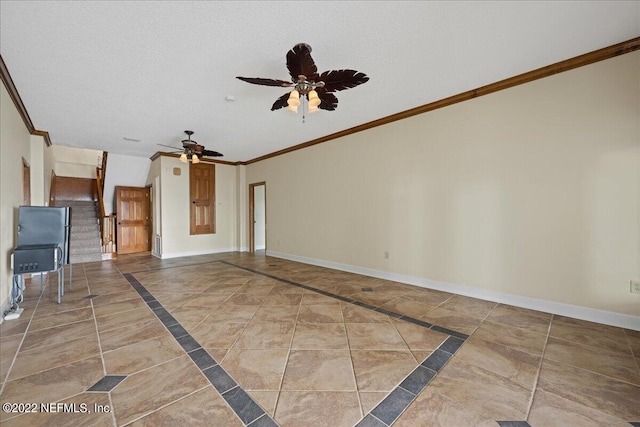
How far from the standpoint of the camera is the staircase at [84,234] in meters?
6.35

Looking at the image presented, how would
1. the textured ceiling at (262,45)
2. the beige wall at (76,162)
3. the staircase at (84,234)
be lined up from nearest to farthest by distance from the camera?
the textured ceiling at (262,45) < the staircase at (84,234) < the beige wall at (76,162)

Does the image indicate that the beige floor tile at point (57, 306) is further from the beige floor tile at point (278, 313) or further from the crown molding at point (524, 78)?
the crown molding at point (524, 78)

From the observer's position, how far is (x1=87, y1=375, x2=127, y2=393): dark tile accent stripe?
5.59 ft

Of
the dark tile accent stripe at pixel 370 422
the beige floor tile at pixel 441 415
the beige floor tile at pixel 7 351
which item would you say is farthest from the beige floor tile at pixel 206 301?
the beige floor tile at pixel 441 415

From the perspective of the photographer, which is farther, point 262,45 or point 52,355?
point 262,45

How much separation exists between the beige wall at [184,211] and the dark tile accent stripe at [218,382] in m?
4.60

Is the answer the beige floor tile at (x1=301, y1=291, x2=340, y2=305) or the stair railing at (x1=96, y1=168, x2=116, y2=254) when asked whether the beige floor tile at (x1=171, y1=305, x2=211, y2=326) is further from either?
the stair railing at (x1=96, y1=168, x2=116, y2=254)

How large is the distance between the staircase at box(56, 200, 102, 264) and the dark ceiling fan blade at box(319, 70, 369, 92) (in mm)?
7231

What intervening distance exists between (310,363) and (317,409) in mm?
468

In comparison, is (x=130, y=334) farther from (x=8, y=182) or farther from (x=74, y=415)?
(x=8, y=182)

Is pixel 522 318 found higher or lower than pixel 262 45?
lower

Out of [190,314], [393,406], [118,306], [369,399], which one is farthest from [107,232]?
[393,406]

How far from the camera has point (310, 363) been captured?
200 cm

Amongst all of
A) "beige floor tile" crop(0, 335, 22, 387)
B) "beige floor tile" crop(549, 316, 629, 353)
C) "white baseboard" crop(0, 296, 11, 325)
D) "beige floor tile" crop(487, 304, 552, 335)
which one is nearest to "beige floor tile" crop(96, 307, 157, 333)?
"beige floor tile" crop(0, 335, 22, 387)
